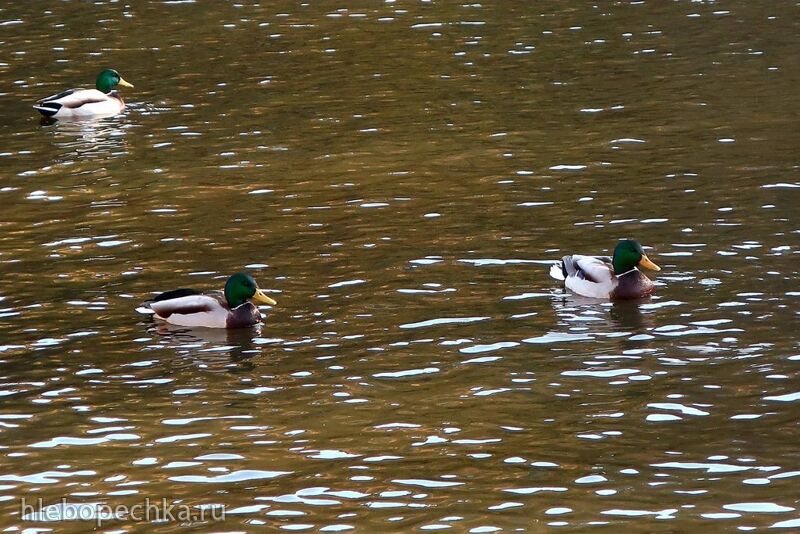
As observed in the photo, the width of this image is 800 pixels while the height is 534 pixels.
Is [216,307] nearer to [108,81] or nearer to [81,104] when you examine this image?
[81,104]

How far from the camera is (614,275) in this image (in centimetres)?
1562

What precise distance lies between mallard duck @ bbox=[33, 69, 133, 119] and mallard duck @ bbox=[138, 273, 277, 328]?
11560 mm

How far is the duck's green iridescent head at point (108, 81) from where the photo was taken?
86.4ft

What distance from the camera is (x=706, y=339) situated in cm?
1389

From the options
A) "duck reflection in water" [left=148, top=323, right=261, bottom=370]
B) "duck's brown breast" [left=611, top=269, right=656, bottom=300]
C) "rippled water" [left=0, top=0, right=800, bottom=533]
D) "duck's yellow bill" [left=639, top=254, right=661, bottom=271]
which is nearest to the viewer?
"rippled water" [left=0, top=0, right=800, bottom=533]

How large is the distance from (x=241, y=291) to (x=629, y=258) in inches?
164

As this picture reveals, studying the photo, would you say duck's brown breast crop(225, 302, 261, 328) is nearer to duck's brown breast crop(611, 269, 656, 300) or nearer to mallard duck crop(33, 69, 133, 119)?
duck's brown breast crop(611, 269, 656, 300)

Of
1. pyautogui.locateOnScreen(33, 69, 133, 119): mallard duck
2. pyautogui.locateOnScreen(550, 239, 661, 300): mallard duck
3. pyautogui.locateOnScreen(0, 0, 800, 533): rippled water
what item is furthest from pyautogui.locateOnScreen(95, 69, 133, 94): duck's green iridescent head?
pyautogui.locateOnScreen(550, 239, 661, 300): mallard duck

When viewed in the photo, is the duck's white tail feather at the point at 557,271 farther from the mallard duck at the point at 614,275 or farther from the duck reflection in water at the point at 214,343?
the duck reflection in water at the point at 214,343

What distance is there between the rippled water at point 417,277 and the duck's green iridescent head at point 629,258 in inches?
14.8

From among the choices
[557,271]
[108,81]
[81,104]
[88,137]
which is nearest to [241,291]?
[557,271]

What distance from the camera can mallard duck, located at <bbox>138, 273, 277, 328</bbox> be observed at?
592 inches

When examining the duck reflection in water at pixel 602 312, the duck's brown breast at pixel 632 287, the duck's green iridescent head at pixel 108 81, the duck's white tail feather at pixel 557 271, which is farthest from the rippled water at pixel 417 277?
the duck's green iridescent head at pixel 108 81

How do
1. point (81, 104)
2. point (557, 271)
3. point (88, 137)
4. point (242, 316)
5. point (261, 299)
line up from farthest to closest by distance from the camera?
1. point (81, 104)
2. point (88, 137)
3. point (557, 271)
4. point (261, 299)
5. point (242, 316)
